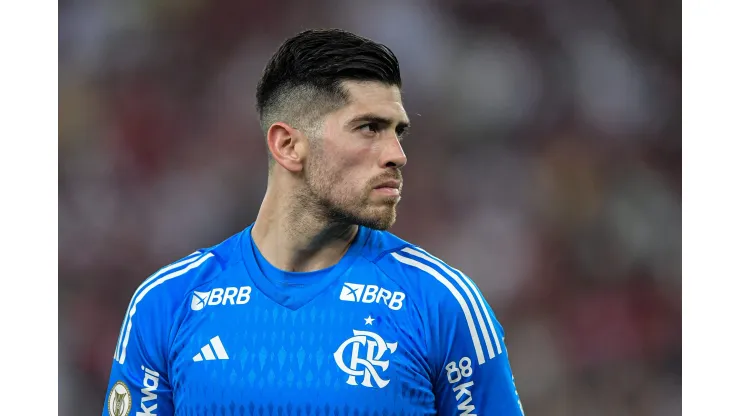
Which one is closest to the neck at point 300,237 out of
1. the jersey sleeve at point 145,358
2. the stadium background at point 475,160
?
the jersey sleeve at point 145,358

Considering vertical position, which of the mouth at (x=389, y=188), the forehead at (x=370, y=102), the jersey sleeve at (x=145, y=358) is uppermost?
the forehead at (x=370, y=102)

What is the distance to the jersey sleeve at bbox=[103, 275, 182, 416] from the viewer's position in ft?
9.07

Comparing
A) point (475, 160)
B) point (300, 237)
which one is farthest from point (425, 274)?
point (475, 160)

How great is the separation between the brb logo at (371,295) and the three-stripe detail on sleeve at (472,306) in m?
0.13

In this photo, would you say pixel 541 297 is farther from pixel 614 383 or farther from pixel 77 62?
pixel 77 62

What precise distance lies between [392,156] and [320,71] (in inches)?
14.4

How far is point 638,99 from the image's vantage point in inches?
261

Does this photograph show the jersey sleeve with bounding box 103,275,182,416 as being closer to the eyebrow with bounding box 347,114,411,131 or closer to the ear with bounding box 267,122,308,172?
the ear with bounding box 267,122,308,172

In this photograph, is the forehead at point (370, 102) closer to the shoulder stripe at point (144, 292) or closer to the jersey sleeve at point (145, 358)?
the shoulder stripe at point (144, 292)

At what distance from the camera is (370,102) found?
2605mm

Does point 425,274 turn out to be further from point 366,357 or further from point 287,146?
point 287,146

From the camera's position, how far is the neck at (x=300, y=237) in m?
2.73

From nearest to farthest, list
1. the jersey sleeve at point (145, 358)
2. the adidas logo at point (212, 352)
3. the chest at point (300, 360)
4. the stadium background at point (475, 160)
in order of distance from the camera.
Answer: the chest at point (300, 360)
the adidas logo at point (212, 352)
the jersey sleeve at point (145, 358)
the stadium background at point (475, 160)

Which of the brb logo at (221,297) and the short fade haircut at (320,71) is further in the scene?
the brb logo at (221,297)
